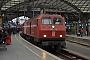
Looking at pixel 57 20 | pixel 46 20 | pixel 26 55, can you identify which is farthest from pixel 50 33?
pixel 26 55

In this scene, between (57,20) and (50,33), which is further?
(57,20)

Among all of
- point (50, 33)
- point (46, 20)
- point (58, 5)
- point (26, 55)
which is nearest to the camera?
point (26, 55)

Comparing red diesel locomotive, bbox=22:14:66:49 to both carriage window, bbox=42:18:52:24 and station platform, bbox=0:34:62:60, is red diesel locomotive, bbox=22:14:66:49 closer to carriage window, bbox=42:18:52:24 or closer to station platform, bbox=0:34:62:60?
carriage window, bbox=42:18:52:24

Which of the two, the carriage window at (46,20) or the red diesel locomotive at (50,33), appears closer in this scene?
the red diesel locomotive at (50,33)

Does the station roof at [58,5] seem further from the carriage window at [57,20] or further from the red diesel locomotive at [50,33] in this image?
the red diesel locomotive at [50,33]

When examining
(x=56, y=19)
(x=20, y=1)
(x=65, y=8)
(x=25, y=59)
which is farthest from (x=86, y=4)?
(x=25, y=59)

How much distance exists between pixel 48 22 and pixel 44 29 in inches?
37.9

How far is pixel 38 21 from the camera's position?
23.8m

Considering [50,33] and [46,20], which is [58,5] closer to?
[46,20]

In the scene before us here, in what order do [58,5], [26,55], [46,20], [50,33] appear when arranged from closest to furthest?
1. [26,55]
2. [50,33]
3. [46,20]
4. [58,5]

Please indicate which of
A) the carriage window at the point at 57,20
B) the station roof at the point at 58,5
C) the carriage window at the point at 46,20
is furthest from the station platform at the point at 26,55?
the station roof at the point at 58,5

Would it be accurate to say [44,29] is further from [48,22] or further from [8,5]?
[8,5]

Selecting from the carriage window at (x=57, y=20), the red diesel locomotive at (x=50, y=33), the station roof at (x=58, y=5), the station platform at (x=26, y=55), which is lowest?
the station platform at (x=26, y=55)

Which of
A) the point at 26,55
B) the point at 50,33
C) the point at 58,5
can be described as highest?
the point at 58,5
